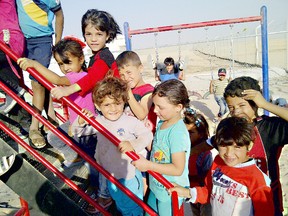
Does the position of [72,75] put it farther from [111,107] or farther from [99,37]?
[111,107]

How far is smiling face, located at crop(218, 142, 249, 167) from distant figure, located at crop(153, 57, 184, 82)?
619 cm

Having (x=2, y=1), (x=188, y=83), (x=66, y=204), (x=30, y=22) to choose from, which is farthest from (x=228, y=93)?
(x=188, y=83)

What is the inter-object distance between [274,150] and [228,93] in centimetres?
45

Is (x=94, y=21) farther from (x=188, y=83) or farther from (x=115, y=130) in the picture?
(x=188, y=83)

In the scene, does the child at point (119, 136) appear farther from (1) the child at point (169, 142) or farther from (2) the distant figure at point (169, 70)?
(2) the distant figure at point (169, 70)

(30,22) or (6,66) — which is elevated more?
(30,22)

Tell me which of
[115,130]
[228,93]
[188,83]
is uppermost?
[228,93]

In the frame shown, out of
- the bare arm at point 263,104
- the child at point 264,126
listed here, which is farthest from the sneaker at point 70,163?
A: the bare arm at point 263,104

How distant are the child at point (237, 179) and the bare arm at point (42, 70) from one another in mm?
1082

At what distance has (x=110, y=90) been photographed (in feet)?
6.80

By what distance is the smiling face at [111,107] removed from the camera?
2123 millimetres

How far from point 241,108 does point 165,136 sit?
1.73 feet

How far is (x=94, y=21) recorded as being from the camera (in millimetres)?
2465

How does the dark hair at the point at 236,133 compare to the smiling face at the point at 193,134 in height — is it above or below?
above
